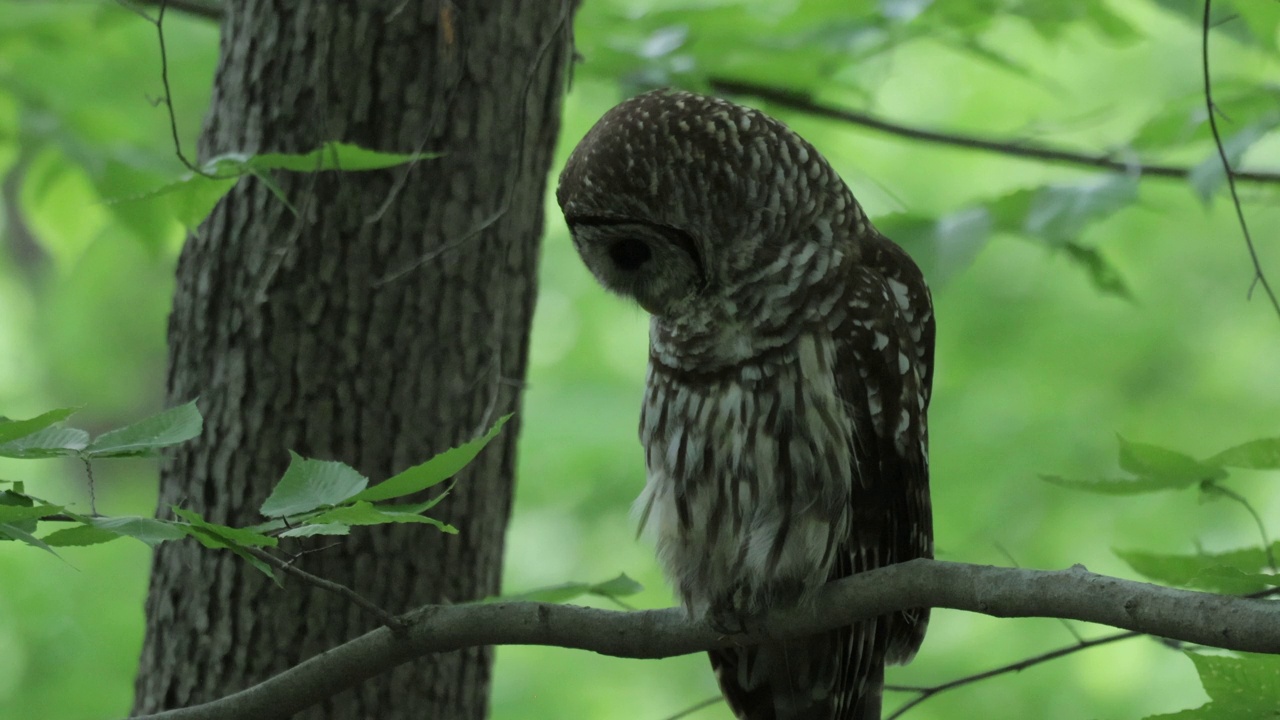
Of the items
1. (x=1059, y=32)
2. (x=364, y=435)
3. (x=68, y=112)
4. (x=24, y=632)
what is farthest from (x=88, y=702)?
(x=1059, y=32)

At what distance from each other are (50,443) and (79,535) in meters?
0.12

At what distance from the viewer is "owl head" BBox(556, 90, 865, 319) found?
230cm

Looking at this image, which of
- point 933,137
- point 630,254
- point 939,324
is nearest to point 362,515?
point 630,254

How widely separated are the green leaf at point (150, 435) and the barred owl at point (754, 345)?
0.92 meters

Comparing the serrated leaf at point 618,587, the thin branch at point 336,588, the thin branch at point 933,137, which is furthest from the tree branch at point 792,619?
the thin branch at point 933,137

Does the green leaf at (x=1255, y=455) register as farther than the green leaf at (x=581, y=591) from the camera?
No

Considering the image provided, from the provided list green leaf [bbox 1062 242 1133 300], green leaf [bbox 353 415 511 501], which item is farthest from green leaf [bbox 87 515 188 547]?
green leaf [bbox 1062 242 1133 300]

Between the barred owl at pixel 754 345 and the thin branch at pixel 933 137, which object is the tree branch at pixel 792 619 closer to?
the barred owl at pixel 754 345

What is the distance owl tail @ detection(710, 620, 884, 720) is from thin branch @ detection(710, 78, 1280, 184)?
66.6 inches

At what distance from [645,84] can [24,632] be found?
4.39 metres

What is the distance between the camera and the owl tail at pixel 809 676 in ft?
9.12

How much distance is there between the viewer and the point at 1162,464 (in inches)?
84.0

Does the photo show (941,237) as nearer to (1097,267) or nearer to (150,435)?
(1097,267)

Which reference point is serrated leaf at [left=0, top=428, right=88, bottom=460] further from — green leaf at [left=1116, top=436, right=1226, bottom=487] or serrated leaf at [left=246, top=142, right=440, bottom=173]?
green leaf at [left=1116, top=436, right=1226, bottom=487]
